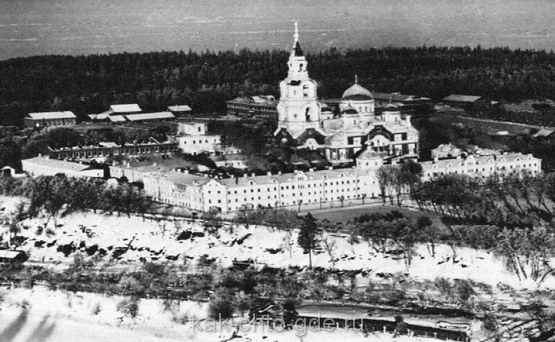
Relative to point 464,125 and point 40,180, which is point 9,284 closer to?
point 40,180

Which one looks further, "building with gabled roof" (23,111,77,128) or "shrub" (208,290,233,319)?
"building with gabled roof" (23,111,77,128)

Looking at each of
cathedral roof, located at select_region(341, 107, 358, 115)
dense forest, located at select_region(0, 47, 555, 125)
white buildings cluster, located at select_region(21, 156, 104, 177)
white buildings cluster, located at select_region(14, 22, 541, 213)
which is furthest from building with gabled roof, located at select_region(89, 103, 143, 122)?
cathedral roof, located at select_region(341, 107, 358, 115)

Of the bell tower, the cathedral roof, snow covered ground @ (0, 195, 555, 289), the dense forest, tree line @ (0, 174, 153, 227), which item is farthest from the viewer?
the dense forest

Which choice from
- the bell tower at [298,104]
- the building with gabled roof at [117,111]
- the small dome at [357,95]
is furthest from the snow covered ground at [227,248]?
the building with gabled roof at [117,111]

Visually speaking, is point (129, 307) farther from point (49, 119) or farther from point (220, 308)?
point (49, 119)

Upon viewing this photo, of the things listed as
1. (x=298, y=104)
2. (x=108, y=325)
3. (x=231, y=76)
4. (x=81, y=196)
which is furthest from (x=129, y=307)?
(x=231, y=76)

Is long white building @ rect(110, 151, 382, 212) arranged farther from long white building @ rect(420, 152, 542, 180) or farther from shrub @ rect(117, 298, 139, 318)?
shrub @ rect(117, 298, 139, 318)
